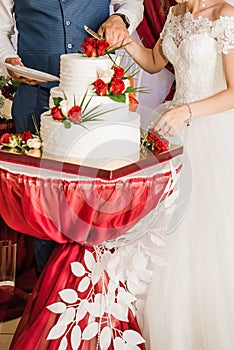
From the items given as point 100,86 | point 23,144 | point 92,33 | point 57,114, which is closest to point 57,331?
point 23,144

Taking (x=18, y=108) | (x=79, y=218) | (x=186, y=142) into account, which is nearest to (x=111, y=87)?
(x=79, y=218)

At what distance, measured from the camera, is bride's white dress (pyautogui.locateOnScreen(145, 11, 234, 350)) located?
9.27 ft

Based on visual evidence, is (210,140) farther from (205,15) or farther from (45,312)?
(45,312)

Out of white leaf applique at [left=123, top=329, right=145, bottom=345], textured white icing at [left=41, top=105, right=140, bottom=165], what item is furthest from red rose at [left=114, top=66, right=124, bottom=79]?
→ white leaf applique at [left=123, top=329, right=145, bottom=345]

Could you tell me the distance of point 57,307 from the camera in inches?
95.9

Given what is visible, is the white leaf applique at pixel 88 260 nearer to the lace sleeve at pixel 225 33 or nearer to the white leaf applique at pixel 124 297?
the white leaf applique at pixel 124 297

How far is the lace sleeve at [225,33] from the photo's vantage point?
293cm

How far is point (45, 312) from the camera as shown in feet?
8.10

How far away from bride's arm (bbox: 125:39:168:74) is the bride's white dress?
305 millimetres

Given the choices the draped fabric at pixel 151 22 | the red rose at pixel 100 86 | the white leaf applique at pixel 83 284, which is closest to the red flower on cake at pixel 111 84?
the red rose at pixel 100 86

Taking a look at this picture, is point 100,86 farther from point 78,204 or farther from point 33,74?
point 78,204

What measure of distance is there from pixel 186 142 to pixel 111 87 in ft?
2.77

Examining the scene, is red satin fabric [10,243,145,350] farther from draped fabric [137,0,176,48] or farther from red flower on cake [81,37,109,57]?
draped fabric [137,0,176,48]

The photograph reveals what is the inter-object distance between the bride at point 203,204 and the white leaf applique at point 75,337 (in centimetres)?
48
